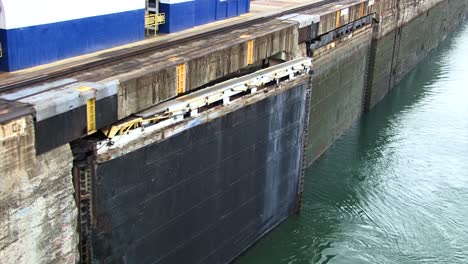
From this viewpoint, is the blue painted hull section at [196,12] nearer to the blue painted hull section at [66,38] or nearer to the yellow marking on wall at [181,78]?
the blue painted hull section at [66,38]

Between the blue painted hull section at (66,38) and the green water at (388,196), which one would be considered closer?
the blue painted hull section at (66,38)

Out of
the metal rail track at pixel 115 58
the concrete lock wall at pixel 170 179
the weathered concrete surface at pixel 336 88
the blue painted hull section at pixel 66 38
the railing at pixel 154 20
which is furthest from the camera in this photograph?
the weathered concrete surface at pixel 336 88

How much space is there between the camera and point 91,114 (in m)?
→ 11.1

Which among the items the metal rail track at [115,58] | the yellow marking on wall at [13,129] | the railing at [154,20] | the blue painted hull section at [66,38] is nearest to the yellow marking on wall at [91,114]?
the yellow marking on wall at [13,129]

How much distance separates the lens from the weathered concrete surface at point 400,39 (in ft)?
107

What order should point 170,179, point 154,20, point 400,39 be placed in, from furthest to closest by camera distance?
1. point 400,39
2. point 154,20
3. point 170,179

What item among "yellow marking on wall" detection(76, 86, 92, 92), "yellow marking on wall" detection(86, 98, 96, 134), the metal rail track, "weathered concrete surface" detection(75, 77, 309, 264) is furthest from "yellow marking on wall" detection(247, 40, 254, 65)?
"yellow marking on wall" detection(86, 98, 96, 134)

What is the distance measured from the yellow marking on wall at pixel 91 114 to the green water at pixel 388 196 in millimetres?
7753

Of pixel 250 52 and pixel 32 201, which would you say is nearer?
pixel 32 201

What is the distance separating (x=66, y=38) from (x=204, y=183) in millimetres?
5087

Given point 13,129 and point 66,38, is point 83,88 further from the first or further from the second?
point 66,38

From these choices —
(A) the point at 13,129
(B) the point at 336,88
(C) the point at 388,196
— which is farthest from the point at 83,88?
(B) the point at 336,88

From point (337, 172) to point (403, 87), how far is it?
16.4m

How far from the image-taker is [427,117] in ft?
103
